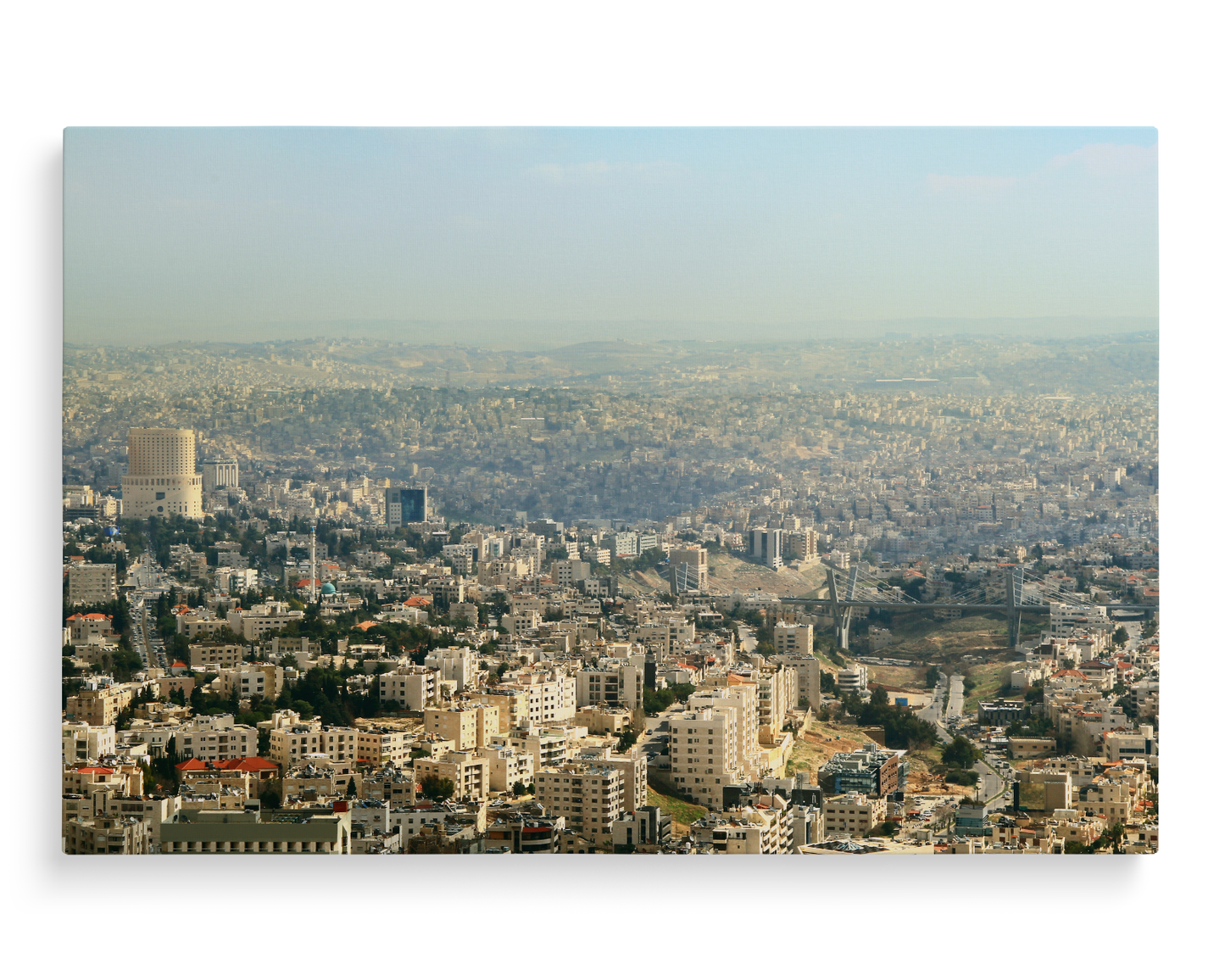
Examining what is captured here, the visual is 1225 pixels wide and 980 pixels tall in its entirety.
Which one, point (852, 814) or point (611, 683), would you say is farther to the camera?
point (611, 683)

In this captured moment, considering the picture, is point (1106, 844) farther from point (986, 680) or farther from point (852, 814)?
point (852, 814)

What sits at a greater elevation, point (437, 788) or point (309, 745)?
point (309, 745)

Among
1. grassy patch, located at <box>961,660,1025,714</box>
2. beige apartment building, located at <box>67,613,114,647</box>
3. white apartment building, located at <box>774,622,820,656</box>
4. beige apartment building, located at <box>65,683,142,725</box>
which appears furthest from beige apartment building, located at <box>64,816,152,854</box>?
grassy patch, located at <box>961,660,1025,714</box>

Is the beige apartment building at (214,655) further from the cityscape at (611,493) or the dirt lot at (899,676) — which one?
the dirt lot at (899,676)

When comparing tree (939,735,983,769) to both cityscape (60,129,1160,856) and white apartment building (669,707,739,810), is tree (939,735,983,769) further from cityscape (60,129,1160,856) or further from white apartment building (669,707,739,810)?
white apartment building (669,707,739,810)

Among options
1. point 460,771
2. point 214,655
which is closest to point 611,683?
point 460,771
